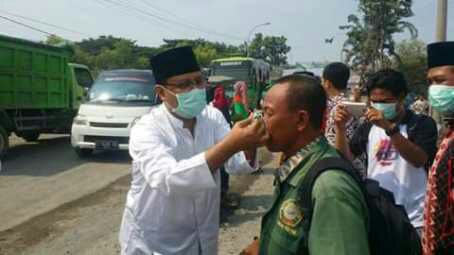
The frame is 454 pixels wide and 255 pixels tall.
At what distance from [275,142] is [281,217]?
0.31m

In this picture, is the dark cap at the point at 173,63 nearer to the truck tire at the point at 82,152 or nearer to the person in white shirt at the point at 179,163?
the person in white shirt at the point at 179,163

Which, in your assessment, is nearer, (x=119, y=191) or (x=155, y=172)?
(x=155, y=172)

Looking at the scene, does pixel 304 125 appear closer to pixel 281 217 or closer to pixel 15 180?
pixel 281 217

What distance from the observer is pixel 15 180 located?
8.70 meters

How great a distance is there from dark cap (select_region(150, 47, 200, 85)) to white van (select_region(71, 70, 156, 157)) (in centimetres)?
775

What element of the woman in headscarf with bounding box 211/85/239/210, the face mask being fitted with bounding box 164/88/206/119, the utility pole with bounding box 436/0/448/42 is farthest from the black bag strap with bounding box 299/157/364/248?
the utility pole with bounding box 436/0/448/42

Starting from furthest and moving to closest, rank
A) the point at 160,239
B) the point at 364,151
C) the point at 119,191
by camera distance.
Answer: the point at 119,191 < the point at 364,151 < the point at 160,239

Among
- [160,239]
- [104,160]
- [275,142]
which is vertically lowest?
[104,160]

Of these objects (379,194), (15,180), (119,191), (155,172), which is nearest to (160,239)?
(155,172)

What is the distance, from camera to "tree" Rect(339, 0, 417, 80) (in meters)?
45.9

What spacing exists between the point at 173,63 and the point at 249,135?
86 centimetres

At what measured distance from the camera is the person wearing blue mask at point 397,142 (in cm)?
286

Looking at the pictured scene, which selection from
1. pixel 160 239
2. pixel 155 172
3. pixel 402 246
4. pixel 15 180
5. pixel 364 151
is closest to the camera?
pixel 402 246

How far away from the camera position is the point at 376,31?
156ft
